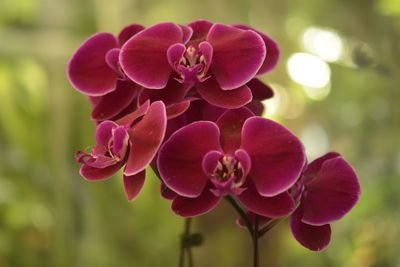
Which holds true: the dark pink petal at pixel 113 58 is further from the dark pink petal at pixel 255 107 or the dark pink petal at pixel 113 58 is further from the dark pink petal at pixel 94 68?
the dark pink petal at pixel 255 107

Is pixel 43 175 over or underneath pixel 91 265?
over

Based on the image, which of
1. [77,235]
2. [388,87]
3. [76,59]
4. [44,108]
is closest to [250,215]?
[76,59]

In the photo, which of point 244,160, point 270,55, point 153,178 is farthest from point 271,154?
point 153,178

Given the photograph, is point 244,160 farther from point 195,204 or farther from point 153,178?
point 153,178

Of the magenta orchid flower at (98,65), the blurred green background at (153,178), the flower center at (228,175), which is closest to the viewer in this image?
the flower center at (228,175)

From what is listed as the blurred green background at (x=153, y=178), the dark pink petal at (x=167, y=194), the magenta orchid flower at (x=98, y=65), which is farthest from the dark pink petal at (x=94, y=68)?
the blurred green background at (x=153, y=178)

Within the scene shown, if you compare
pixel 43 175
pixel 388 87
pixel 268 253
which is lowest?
pixel 268 253

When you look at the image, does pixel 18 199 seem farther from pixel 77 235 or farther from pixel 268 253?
pixel 268 253
